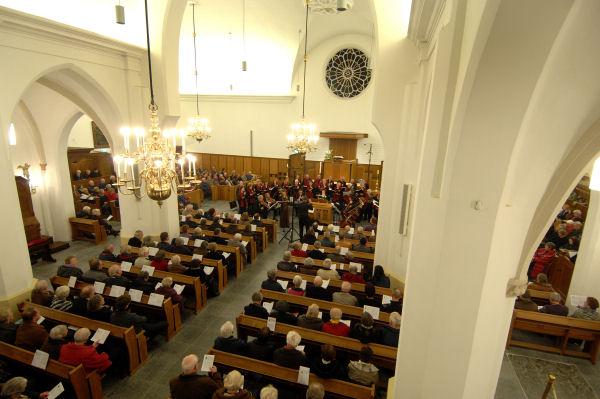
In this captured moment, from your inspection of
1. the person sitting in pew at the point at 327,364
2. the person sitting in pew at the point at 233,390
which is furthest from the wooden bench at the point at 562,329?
the person sitting in pew at the point at 233,390

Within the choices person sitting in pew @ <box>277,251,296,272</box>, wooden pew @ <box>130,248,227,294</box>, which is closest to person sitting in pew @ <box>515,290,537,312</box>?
person sitting in pew @ <box>277,251,296,272</box>

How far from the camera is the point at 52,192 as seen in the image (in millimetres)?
9914

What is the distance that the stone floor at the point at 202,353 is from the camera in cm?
476

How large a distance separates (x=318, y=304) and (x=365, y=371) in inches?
72.5

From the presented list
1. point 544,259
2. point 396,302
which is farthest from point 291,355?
point 544,259

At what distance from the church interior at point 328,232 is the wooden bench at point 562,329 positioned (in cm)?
4

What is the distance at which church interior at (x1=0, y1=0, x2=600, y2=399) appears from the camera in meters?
2.22

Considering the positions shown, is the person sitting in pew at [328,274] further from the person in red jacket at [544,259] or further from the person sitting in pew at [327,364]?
the person in red jacket at [544,259]

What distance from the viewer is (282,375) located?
4066mm

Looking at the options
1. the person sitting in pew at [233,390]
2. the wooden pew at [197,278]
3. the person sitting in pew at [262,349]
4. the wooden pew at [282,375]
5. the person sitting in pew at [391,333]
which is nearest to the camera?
the person sitting in pew at [233,390]

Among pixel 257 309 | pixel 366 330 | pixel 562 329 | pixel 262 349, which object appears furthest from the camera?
pixel 562 329

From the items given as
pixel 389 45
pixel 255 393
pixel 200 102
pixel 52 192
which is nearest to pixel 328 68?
pixel 200 102

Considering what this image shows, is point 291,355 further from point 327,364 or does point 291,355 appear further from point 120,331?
point 120,331

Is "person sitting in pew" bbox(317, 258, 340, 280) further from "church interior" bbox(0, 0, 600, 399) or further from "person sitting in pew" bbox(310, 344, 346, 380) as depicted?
"person sitting in pew" bbox(310, 344, 346, 380)
